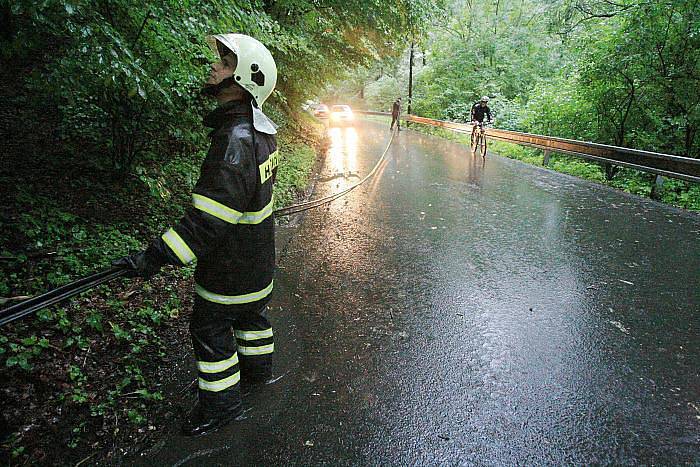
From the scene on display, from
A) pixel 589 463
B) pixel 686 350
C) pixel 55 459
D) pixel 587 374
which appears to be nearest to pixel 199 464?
pixel 55 459

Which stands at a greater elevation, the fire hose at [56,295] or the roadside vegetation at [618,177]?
the fire hose at [56,295]

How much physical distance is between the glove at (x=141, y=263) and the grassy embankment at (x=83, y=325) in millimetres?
917

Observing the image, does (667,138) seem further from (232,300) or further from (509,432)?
(232,300)

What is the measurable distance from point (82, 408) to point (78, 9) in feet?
9.17

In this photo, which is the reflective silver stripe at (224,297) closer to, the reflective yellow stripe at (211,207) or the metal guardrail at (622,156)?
the reflective yellow stripe at (211,207)

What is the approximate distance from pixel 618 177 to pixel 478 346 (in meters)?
11.8

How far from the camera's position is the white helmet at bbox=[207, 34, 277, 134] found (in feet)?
8.52

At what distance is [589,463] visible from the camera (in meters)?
2.60

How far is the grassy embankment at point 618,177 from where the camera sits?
377 inches

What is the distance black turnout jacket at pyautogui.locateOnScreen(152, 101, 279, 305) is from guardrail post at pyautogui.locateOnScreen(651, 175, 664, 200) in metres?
9.74

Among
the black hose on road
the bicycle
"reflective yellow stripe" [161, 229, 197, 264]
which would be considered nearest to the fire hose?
the black hose on road

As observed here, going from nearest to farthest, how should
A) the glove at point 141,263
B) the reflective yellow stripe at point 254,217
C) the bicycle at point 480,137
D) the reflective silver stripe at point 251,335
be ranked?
the glove at point 141,263 → the reflective yellow stripe at point 254,217 → the reflective silver stripe at point 251,335 → the bicycle at point 480,137

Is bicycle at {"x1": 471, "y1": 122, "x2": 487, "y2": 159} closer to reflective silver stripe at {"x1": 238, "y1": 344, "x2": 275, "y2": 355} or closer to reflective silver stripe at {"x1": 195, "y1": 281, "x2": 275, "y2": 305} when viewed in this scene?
reflective silver stripe at {"x1": 238, "y1": 344, "x2": 275, "y2": 355}

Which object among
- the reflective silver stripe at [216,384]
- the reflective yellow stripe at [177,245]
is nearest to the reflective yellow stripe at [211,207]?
the reflective yellow stripe at [177,245]
